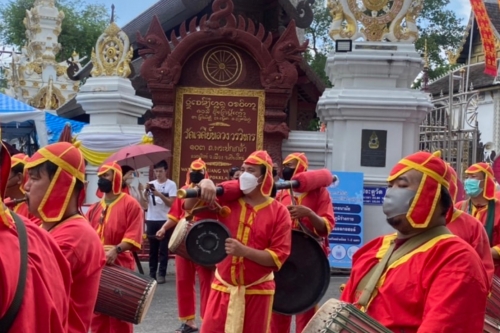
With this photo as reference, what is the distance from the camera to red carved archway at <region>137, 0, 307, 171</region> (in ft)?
40.3

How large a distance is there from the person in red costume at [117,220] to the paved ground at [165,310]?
166 centimetres

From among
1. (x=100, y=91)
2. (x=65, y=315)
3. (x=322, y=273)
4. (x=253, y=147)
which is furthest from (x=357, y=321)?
(x=100, y=91)

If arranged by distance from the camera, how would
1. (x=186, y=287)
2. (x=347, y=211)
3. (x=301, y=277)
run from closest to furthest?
1. (x=301, y=277)
2. (x=186, y=287)
3. (x=347, y=211)

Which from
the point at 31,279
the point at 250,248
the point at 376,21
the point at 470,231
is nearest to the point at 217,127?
the point at 376,21

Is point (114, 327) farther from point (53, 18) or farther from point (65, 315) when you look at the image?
point (53, 18)

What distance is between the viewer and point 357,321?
11.2ft

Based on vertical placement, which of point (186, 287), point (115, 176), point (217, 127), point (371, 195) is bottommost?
point (186, 287)

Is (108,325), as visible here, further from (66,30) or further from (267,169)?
(66,30)

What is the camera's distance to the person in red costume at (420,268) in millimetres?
3439

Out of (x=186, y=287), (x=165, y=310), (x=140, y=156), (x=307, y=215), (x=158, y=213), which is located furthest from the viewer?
(x=158, y=213)

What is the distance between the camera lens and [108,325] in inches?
261

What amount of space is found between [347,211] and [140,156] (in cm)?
309

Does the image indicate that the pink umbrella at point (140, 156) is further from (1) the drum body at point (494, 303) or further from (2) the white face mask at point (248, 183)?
(1) the drum body at point (494, 303)

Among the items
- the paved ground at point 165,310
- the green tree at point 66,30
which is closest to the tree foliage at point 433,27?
the green tree at point 66,30
